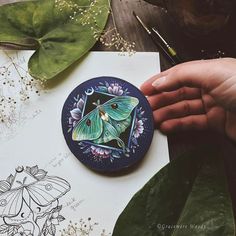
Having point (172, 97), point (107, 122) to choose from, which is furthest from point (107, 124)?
point (172, 97)

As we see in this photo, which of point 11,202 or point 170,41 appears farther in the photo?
point 170,41

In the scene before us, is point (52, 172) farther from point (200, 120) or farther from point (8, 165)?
point (200, 120)

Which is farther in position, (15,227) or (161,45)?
(161,45)

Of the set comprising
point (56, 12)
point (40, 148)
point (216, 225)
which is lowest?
point (216, 225)

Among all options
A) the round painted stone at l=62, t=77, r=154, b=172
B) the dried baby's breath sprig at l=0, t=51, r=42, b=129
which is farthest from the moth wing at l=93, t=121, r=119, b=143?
the dried baby's breath sprig at l=0, t=51, r=42, b=129

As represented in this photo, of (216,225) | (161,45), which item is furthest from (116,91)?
(216,225)

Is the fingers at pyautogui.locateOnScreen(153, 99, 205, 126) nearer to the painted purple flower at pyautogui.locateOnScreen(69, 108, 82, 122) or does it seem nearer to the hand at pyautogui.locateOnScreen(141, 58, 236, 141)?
the hand at pyautogui.locateOnScreen(141, 58, 236, 141)

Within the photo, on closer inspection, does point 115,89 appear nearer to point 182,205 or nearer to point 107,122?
point 107,122

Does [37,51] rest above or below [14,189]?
above
